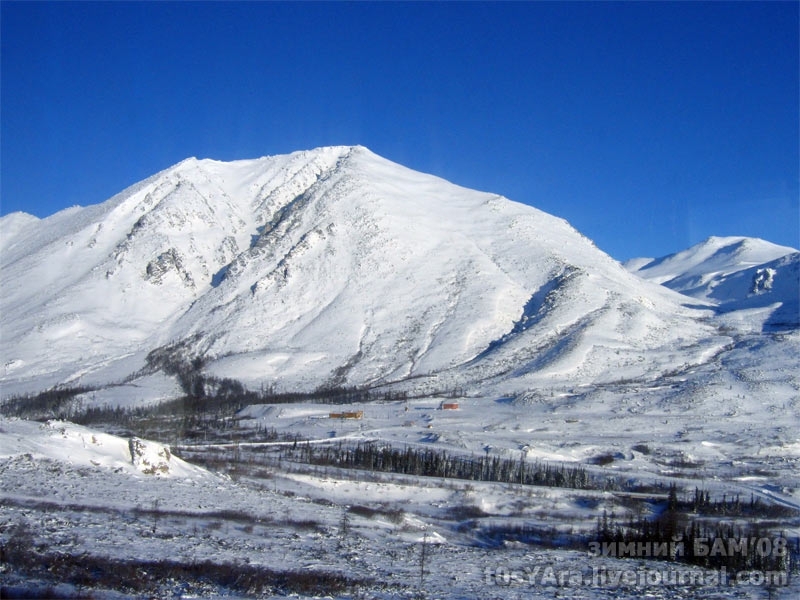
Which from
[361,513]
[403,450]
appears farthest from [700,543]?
[403,450]

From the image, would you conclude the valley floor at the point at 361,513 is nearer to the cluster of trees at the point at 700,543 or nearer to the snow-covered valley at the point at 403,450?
the snow-covered valley at the point at 403,450

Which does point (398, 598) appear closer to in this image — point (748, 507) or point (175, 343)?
point (748, 507)

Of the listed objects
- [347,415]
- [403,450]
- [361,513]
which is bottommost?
[361,513]

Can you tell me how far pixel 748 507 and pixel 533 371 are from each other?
9304 centimetres

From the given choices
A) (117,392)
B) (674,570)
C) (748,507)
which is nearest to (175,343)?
(117,392)

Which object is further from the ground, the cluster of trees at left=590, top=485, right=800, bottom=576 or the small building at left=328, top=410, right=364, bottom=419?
the small building at left=328, top=410, right=364, bottom=419

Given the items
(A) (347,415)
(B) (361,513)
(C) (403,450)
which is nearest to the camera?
(B) (361,513)

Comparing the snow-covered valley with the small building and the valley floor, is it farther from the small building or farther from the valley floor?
the small building

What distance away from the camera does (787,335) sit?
158 m

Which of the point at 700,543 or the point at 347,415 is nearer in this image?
the point at 700,543

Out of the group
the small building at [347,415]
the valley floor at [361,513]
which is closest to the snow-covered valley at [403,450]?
the valley floor at [361,513]

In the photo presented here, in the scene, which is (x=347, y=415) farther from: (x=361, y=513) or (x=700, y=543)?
(x=700, y=543)

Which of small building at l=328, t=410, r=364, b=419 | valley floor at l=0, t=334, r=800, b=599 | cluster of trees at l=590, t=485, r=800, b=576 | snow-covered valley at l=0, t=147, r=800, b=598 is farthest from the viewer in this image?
small building at l=328, t=410, r=364, b=419

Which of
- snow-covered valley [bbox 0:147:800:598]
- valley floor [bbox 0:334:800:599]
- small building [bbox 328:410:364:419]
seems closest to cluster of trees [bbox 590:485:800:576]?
snow-covered valley [bbox 0:147:800:598]
